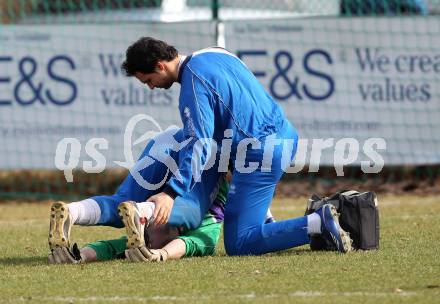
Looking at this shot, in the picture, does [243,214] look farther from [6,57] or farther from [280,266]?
[6,57]

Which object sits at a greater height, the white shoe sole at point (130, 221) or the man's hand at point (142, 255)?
the white shoe sole at point (130, 221)

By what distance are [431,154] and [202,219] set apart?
486 cm

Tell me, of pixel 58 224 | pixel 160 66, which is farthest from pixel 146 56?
pixel 58 224

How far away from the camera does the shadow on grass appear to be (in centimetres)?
664

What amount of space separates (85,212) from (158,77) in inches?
38.4

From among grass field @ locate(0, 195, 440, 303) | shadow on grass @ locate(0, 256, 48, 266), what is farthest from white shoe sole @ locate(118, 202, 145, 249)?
shadow on grass @ locate(0, 256, 48, 266)

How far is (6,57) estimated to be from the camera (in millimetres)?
11195

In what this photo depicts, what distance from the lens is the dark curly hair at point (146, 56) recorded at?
637cm

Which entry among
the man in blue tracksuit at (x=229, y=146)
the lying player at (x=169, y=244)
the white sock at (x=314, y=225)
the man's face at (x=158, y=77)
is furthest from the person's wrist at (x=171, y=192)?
the white sock at (x=314, y=225)

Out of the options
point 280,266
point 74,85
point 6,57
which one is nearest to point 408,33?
point 74,85

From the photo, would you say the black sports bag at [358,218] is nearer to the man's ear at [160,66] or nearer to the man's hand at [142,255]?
the man's hand at [142,255]

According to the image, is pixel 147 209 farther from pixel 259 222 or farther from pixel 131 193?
pixel 259 222

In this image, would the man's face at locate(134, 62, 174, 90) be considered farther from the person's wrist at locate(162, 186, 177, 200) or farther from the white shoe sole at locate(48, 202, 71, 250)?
the white shoe sole at locate(48, 202, 71, 250)

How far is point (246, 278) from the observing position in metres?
5.72
